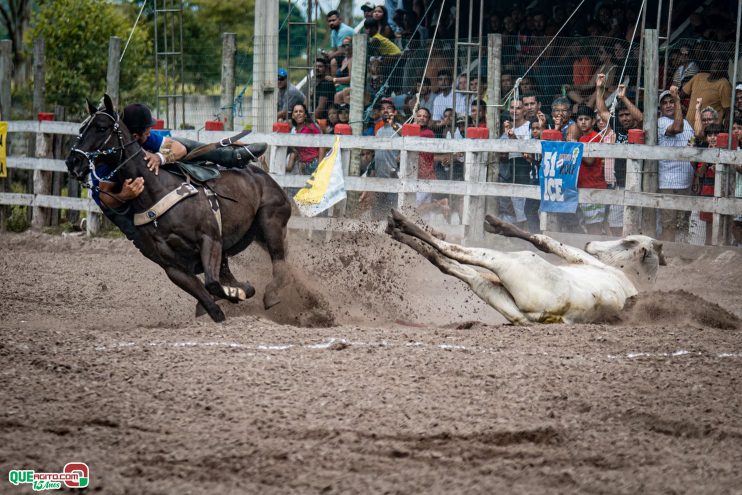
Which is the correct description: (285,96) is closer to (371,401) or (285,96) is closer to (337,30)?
(337,30)

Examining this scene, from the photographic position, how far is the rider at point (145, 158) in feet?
25.9

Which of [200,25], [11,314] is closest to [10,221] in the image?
[11,314]

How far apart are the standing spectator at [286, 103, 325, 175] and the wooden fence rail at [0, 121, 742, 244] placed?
480mm

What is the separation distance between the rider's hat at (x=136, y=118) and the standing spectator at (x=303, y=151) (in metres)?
5.61

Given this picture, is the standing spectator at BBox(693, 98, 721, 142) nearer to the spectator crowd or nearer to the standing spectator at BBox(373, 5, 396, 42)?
the spectator crowd

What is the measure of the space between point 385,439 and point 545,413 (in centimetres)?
103

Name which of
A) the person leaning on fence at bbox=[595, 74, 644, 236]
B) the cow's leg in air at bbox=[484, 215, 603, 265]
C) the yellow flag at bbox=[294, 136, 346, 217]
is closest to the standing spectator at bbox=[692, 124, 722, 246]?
the person leaning on fence at bbox=[595, 74, 644, 236]

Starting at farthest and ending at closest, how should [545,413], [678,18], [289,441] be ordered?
[678,18] < [545,413] < [289,441]

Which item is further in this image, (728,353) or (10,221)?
(10,221)

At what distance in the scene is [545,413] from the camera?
557 cm

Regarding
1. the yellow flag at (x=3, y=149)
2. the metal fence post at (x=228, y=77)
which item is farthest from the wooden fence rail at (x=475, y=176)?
the yellow flag at (x=3, y=149)

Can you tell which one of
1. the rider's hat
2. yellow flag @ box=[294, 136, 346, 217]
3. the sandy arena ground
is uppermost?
the rider's hat

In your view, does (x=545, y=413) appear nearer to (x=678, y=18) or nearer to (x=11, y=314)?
(x=11, y=314)

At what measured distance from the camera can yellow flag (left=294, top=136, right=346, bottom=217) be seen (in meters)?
12.8
